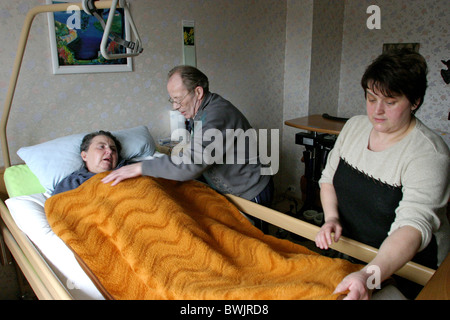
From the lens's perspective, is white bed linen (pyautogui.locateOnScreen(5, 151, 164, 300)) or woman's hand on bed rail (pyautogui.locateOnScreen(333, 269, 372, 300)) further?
white bed linen (pyautogui.locateOnScreen(5, 151, 164, 300))

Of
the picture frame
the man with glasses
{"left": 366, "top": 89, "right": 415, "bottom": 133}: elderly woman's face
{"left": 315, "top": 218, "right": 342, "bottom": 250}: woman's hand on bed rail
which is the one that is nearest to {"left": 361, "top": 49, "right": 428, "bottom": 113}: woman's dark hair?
{"left": 366, "top": 89, "right": 415, "bottom": 133}: elderly woman's face

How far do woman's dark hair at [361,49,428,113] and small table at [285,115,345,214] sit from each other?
1521mm

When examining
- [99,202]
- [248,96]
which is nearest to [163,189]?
[99,202]

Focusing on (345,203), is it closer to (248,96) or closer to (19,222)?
(19,222)

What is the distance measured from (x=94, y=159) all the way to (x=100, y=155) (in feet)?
0.12

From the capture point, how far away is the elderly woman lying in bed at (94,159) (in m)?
1.68

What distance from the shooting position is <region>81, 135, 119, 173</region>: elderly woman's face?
5.65 feet

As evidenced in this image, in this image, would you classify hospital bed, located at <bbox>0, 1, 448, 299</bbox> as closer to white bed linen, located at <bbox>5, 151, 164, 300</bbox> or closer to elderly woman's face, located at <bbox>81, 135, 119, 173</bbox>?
white bed linen, located at <bbox>5, 151, 164, 300</bbox>

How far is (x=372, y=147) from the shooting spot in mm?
1135

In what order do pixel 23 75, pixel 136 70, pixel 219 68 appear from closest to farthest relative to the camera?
pixel 23 75 < pixel 136 70 < pixel 219 68

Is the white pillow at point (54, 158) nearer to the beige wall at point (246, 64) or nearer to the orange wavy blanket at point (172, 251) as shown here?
A: the beige wall at point (246, 64)

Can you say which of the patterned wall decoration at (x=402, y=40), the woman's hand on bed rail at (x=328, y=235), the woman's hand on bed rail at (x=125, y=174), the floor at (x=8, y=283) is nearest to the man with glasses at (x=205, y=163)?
the woman's hand on bed rail at (x=125, y=174)

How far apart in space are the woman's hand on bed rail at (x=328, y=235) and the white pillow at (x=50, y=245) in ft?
2.41
